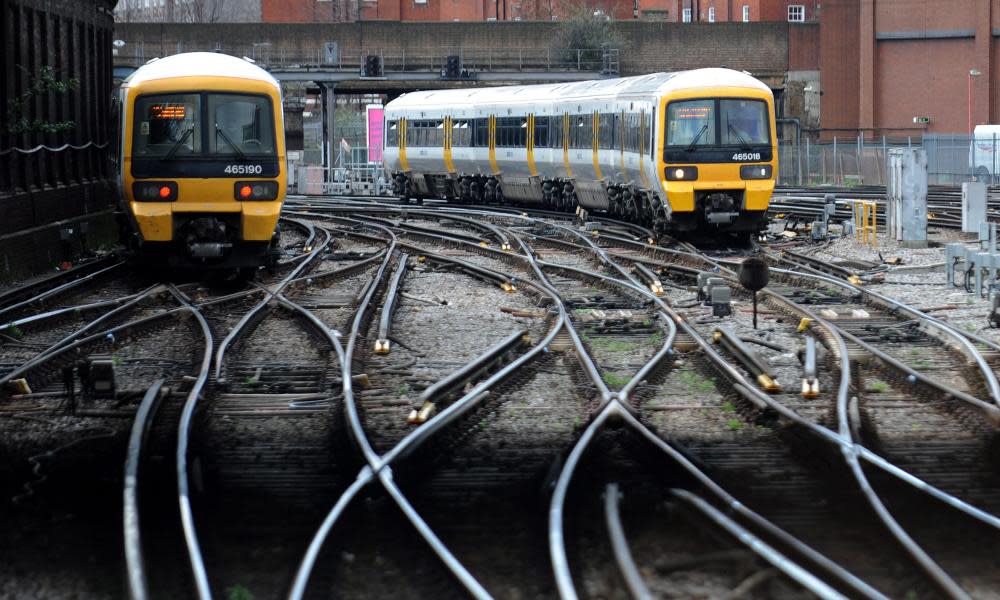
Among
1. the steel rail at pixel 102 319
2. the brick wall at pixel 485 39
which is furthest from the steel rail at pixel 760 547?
the brick wall at pixel 485 39

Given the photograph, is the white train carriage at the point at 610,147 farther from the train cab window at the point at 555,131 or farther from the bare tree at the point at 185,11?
the bare tree at the point at 185,11

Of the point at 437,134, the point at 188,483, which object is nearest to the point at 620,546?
the point at 188,483

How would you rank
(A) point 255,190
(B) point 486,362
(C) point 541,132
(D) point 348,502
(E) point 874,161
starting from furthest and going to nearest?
1. (E) point 874,161
2. (C) point 541,132
3. (A) point 255,190
4. (B) point 486,362
5. (D) point 348,502

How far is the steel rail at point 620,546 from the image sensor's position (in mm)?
6120

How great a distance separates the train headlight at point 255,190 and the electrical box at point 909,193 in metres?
10.5

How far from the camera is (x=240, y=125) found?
62.7 feet

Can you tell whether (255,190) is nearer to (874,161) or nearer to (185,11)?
(874,161)

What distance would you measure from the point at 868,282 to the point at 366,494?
12.7 metres

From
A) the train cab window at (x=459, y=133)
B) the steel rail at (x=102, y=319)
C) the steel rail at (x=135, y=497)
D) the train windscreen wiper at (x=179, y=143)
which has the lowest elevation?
the steel rail at (x=135, y=497)

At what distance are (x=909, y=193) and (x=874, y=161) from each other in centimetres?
2842

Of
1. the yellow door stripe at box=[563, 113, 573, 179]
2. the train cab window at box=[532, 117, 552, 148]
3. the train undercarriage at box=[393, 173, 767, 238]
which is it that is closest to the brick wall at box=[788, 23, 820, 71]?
the train undercarriage at box=[393, 173, 767, 238]

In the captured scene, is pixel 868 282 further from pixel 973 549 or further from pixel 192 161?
pixel 973 549

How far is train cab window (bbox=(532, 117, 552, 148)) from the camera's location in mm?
35469

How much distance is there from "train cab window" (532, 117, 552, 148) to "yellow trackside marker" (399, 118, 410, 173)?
30.9 ft
